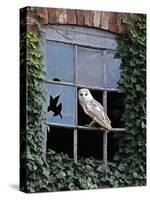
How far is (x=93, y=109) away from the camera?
8.19m

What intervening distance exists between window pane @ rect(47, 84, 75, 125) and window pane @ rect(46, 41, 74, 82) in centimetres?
11

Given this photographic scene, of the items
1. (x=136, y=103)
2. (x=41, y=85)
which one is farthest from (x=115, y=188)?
(x=41, y=85)

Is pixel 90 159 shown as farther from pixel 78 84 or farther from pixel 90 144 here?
pixel 78 84

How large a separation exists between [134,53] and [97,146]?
3.82 ft

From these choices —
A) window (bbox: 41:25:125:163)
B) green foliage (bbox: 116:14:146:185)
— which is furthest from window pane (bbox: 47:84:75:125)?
green foliage (bbox: 116:14:146:185)

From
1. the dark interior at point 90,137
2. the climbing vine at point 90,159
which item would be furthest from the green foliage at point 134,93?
the dark interior at point 90,137

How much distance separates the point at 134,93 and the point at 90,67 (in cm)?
66

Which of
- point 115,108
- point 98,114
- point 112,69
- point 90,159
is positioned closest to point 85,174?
point 90,159

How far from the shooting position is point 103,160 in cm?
829

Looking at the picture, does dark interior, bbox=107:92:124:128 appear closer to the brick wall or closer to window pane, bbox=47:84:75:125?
window pane, bbox=47:84:75:125

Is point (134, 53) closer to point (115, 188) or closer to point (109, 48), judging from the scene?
point (109, 48)

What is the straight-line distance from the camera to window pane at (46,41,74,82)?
7848 mm

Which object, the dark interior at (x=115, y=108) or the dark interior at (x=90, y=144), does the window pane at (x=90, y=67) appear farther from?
the dark interior at (x=90, y=144)

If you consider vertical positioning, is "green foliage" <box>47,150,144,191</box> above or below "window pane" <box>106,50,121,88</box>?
below
